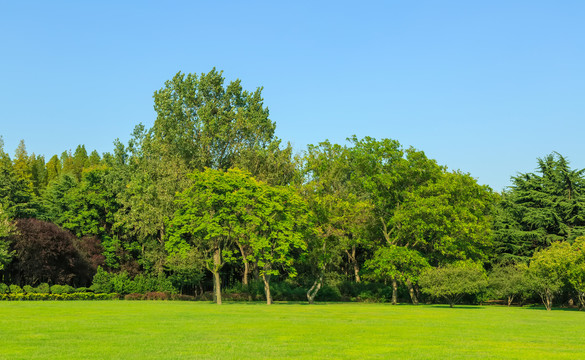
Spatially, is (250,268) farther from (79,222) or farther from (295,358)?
(295,358)

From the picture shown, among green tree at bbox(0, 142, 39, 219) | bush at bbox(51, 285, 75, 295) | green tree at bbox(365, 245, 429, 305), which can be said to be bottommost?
bush at bbox(51, 285, 75, 295)

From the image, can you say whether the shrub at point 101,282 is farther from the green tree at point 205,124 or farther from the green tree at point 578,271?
the green tree at point 578,271

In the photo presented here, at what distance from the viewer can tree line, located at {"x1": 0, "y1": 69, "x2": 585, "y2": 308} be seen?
5441 cm

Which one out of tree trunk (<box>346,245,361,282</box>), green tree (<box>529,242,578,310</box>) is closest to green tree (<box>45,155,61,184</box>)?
tree trunk (<box>346,245,361,282</box>)

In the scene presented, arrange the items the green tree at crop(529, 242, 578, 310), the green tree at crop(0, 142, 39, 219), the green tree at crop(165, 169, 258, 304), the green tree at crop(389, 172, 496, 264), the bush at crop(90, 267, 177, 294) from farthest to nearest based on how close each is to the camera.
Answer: the green tree at crop(0, 142, 39, 219) < the bush at crop(90, 267, 177, 294) < the green tree at crop(389, 172, 496, 264) < the green tree at crop(165, 169, 258, 304) < the green tree at crop(529, 242, 578, 310)

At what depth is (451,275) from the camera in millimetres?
51938

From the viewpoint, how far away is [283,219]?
57.0 metres

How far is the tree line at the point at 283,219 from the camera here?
54406 millimetres

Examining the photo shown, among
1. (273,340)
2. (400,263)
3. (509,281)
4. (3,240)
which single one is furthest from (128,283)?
(273,340)

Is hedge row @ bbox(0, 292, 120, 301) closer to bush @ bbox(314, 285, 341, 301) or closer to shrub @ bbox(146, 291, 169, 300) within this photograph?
shrub @ bbox(146, 291, 169, 300)

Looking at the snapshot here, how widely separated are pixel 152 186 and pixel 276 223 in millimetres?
18916

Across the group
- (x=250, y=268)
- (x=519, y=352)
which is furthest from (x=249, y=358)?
(x=250, y=268)

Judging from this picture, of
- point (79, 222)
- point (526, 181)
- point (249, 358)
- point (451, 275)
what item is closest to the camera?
point (249, 358)

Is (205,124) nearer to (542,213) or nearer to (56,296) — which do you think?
(56,296)
